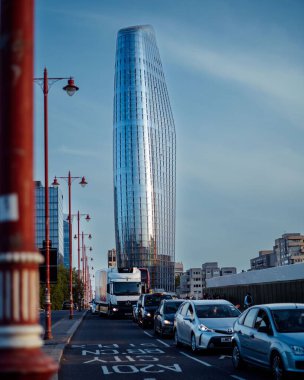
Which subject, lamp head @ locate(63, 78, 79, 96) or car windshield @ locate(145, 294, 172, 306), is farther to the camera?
car windshield @ locate(145, 294, 172, 306)

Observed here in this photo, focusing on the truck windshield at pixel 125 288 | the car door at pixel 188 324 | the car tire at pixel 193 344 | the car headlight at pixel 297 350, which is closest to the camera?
the car headlight at pixel 297 350

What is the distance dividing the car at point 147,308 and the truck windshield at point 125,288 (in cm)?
1147

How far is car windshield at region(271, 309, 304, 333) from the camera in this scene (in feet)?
47.2

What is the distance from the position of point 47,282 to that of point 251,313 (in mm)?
11732

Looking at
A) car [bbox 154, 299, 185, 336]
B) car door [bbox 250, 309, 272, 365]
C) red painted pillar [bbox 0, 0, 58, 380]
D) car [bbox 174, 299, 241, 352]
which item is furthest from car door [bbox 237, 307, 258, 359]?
car [bbox 154, 299, 185, 336]

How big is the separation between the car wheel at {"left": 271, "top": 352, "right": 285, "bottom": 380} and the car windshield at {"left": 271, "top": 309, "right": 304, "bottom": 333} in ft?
2.70

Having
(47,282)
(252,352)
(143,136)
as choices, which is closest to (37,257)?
(252,352)

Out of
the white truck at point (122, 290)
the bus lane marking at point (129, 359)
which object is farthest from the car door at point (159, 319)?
the white truck at point (122, 290)

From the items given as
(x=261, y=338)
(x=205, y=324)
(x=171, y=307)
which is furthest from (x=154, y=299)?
(x=261, y=338)

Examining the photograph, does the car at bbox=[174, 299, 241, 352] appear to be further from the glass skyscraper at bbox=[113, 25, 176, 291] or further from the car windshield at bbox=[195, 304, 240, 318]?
the glass skyscraper at bbox=[113, 25, 176, 291]

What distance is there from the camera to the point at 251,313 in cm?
1573

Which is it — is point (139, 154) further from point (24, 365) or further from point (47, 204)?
point (24, 365)

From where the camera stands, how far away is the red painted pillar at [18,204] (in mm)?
3572

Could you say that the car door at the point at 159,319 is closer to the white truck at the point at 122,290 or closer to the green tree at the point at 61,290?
the white truck at the point at 122,290
